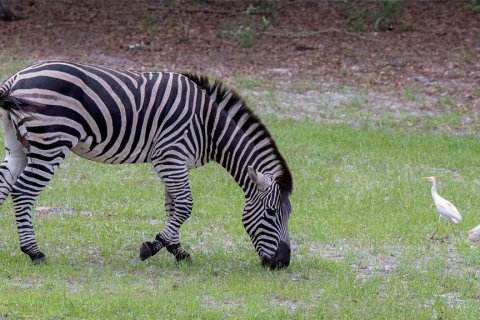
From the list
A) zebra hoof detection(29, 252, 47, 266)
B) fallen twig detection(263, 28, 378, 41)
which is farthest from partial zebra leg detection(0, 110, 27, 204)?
Answer: fallen twig detection(263, 28, 378, 41)

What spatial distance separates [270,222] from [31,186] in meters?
2.31

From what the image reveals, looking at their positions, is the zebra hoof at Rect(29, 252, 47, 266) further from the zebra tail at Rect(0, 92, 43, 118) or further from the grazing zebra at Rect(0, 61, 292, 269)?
the zebra tail at Rect(0, 92, 43, 118)

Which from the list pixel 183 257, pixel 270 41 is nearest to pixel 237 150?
pixel 183 257

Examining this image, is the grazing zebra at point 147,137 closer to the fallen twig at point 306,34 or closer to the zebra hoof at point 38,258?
the zebra hoof at point 38,258

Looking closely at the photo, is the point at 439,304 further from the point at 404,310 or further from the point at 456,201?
the point at 456,201

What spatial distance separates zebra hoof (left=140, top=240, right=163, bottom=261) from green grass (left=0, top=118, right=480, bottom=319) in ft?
0.32

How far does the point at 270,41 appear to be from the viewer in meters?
22.0

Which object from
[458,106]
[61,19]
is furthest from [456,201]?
[61,19]

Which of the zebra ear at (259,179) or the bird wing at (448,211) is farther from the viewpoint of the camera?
the bird wing at (448,211)

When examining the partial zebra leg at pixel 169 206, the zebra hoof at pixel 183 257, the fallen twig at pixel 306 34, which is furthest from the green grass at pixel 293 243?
the fallen twig at pixel 306 34

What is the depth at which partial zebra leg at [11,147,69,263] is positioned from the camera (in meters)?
8.85

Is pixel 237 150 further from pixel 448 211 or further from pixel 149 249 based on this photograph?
pixel 448 211

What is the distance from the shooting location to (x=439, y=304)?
8016 mm

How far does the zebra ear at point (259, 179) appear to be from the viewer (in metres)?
8.93
